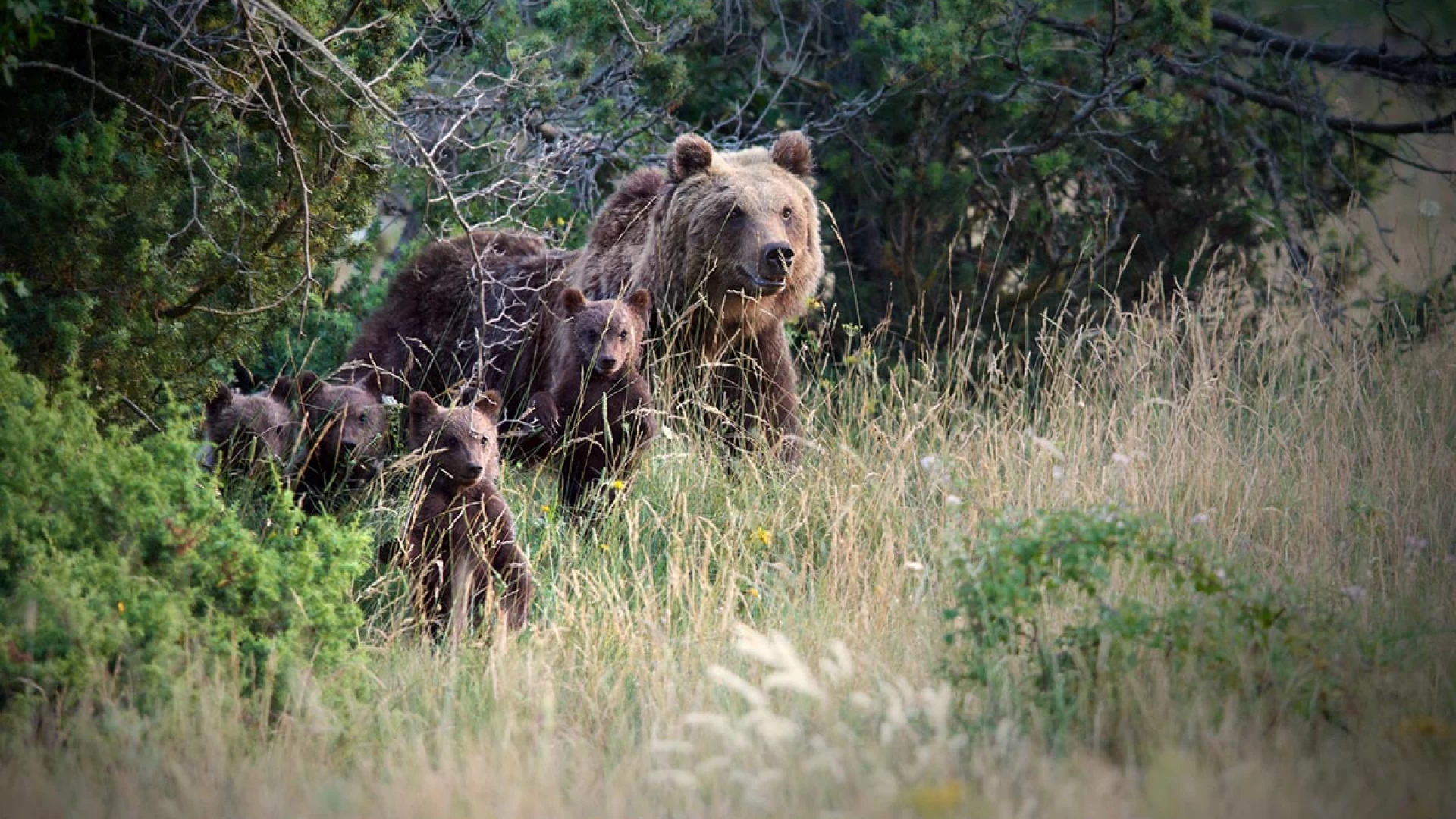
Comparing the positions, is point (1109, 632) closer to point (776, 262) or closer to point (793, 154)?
point (776, 262)

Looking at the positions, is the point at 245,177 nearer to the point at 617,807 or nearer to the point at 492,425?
the point at 492,425

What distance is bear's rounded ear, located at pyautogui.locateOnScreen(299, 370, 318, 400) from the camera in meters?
6.30

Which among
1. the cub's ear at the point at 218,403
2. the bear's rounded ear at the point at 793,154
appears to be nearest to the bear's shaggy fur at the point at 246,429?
the cub's ear at the point at 218,403

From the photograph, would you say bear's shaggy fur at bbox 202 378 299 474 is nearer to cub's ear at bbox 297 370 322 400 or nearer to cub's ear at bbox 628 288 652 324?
cub's ear at bbox 297 370 322 400

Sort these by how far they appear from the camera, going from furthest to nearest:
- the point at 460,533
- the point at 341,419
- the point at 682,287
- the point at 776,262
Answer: the point at 682,287
the point at 776,262
the point at 341,419
the point at 460,533

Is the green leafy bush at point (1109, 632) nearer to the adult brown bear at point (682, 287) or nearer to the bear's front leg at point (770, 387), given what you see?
the adult brown bear at point (682, 287)

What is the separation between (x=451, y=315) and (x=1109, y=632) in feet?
16.1

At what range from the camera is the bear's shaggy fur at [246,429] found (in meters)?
6.12

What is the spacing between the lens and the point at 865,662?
4.61 metres

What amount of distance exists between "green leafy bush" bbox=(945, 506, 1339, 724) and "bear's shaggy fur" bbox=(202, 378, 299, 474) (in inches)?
120

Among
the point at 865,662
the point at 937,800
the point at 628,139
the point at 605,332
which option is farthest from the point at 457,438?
the point at 628,139

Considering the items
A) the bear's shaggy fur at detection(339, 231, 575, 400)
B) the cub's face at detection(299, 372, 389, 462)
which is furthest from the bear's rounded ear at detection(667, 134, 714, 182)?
the cub's face at detection(299, 372, 389, 462)

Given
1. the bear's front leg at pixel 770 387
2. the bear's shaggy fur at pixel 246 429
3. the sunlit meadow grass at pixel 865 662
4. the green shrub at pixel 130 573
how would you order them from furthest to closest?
the bear's front leg at pixel 770 387 → the bear's shaggy fur at pixel 246 429 → the green shrub at pixel 130 573 → the sunlit meadow grass at pixel 865 662

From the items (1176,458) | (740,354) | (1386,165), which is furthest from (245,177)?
(1386,165)
